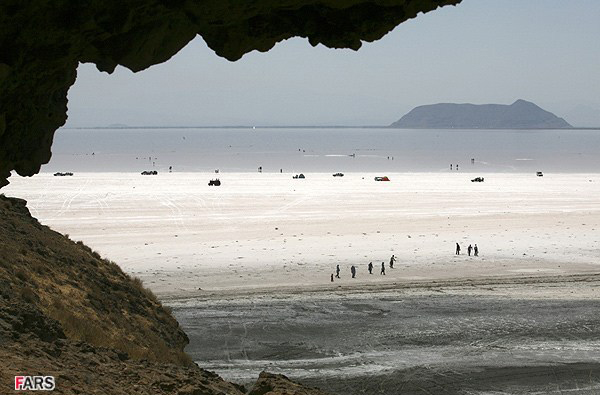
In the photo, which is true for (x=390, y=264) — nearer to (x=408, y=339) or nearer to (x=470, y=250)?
(x=470, y=250)

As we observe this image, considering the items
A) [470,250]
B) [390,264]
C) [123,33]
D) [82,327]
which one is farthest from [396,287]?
[123,33]

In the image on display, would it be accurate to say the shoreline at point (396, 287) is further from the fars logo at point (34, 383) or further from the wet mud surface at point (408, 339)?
the fars logo at point (34, 383)

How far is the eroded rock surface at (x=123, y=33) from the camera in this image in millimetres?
6938

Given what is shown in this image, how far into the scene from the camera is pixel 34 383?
21.5 feet

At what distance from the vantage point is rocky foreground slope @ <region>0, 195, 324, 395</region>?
7320 mm

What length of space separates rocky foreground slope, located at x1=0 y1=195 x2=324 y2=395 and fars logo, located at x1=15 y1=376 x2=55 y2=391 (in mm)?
69

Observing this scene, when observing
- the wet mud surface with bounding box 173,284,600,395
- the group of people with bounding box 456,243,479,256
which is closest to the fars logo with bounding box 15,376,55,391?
the wet mud surface with bounding box 173,284,600,395

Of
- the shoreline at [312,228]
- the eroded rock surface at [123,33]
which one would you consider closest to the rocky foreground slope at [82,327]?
the eroded rock surface at [123,33]

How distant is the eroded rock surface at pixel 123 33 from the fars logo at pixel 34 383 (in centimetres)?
282

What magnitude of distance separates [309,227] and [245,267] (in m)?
11.5

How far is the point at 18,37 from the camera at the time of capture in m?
6.93

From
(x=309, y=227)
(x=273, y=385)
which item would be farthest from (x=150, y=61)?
(x=309, y=227)

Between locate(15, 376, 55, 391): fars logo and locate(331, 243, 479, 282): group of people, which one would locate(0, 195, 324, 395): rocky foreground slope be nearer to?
locate(15, 376, 55, 391): fars logo

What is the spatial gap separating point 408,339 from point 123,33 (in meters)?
13.2
